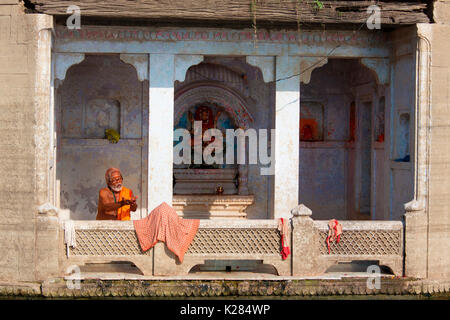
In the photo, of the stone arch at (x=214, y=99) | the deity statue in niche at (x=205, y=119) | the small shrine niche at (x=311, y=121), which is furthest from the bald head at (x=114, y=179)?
the small shrine niche at (x=311, y=121)

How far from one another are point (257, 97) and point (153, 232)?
4.77 m

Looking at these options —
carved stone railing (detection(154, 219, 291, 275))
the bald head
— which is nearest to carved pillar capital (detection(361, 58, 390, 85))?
carved stone railing (detection(154, 219, 291, 275))

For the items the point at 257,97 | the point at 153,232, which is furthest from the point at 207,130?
the point at 153,232

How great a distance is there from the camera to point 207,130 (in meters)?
14.0

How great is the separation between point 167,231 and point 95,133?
→ 4206mm

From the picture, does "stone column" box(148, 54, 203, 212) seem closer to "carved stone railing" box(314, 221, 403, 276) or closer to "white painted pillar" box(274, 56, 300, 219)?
"white painted pillar" box(274, 56, 300, 219)

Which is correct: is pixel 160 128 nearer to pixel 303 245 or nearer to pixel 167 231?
pixel 167 231

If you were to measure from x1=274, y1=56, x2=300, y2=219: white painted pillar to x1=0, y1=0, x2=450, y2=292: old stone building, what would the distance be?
2 centimetres

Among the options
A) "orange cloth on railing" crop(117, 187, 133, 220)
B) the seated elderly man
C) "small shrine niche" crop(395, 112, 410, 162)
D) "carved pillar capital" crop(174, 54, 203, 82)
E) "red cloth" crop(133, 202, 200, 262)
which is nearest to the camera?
"red cloth" crop(133, 202, 200, 262)

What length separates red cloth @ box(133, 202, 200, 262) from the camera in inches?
392

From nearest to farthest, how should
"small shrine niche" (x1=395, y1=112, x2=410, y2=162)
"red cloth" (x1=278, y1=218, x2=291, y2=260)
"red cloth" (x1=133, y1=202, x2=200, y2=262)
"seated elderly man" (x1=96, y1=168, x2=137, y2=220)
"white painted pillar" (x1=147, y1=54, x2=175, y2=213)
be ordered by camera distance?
"red cloth" (x1=133, y1=202, x2=200, y2=262)
"red cloth" (x1=278, y1=218, x2=291, y2=260)
"seated elderly man" (x1=96, y1=168, x2=137, y2=220)
"white painted pillar" (x1=147, y1=54, x2=175, y2=213)
"small shrine niche" (x1=395, y1=112, x2=410, y2=162)

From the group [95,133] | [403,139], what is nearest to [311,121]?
[403,139]

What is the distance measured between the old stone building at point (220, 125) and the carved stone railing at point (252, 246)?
0.02 meters

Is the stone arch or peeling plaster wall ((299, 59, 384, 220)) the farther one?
peeling plaster wall ((299, 59, 384, 220))
